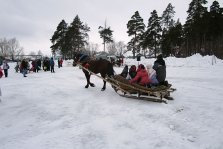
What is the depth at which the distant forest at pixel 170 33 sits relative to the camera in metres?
40.1

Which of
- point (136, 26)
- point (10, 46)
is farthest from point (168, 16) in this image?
point (10, 46)

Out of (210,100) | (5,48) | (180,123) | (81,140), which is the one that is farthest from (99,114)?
(5,48)

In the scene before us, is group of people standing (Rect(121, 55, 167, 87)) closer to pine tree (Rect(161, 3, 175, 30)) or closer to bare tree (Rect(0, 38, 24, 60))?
pine tree (Rect(161, 3, 175, 30))

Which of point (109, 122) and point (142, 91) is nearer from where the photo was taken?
point (109, 122)

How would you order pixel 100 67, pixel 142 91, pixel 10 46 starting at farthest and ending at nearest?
pixel 10 46 → pixel 100 67 → pixel 142 91

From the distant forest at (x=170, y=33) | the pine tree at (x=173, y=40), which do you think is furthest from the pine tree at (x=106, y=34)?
the pine tree at (x=173, y=40)

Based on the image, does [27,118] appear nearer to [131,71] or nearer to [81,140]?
[81,140]

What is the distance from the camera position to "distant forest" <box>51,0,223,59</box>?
40.1 m

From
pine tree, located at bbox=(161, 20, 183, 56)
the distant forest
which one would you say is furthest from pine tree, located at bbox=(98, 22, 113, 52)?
pine tree, located at bbox=(161, 20, 183, 56)

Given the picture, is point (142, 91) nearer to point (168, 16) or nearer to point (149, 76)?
point (149, 76)

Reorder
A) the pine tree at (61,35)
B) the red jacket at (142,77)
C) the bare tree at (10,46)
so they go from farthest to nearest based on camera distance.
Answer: the bare tree at (10,46) < the pine tree at (61,35) < the red jacket at (142,77)

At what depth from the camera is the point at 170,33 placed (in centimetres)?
4578

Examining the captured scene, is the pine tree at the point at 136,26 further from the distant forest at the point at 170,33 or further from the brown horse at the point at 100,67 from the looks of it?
the brown horse at the point at 100,67

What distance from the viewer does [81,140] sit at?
17.4 feet
